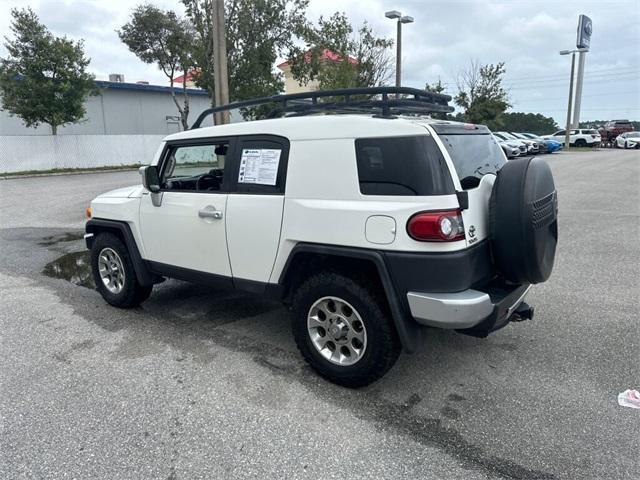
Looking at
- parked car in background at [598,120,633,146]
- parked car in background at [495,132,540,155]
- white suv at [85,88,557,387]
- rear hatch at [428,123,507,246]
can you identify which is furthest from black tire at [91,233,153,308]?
parked car in background at [598,120,633,146]

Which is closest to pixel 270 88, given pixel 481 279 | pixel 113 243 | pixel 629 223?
pixel 629 223

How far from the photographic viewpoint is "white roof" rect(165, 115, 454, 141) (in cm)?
295

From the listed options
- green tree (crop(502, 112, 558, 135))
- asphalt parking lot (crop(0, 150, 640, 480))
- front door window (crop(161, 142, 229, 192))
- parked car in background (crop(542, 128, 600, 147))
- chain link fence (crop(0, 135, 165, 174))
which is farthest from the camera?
green tree (crop(502, 112, 558, 135))

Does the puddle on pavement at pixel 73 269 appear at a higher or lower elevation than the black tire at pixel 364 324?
lower

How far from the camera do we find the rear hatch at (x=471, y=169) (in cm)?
293

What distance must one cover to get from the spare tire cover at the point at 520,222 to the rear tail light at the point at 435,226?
0.37 m

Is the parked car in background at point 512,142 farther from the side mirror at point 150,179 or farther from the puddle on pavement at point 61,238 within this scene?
the side mirror at point 150,179

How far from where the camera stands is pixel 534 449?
2.64m

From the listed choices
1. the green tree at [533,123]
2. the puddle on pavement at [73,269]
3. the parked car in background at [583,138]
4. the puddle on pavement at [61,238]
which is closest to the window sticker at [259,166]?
the puddle on pavement at [73,269]

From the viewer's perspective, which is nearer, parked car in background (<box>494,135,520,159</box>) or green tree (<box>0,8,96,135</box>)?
green tree (<box>0,8,96,135</box>)

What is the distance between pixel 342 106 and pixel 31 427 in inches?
124

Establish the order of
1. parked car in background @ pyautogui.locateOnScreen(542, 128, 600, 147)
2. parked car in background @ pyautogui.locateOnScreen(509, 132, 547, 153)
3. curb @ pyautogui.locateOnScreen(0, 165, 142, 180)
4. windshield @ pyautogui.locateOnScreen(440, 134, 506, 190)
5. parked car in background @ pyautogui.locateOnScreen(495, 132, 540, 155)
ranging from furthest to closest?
parked car in background @ pyautogui.locateOnScreen(542, 128, 600, 147) → parked car in background @ pyautogui.locateOnScreen(509, 132, 547, 153) → parked car in background @ pyautogui.locateOnScreen(495, 132, 540, 155) → curb @ pyautogui.locateOnScreen(0, 165, 142, 180) → windshield @ pyautogui.locateOnScreen(440, 134, 506, 190)

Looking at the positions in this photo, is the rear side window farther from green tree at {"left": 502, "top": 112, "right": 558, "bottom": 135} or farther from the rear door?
green tree at {"left": 502, "top": 112, "right": 558, "bottom": 135}

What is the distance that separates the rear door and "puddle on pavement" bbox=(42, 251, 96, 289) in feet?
9.31
